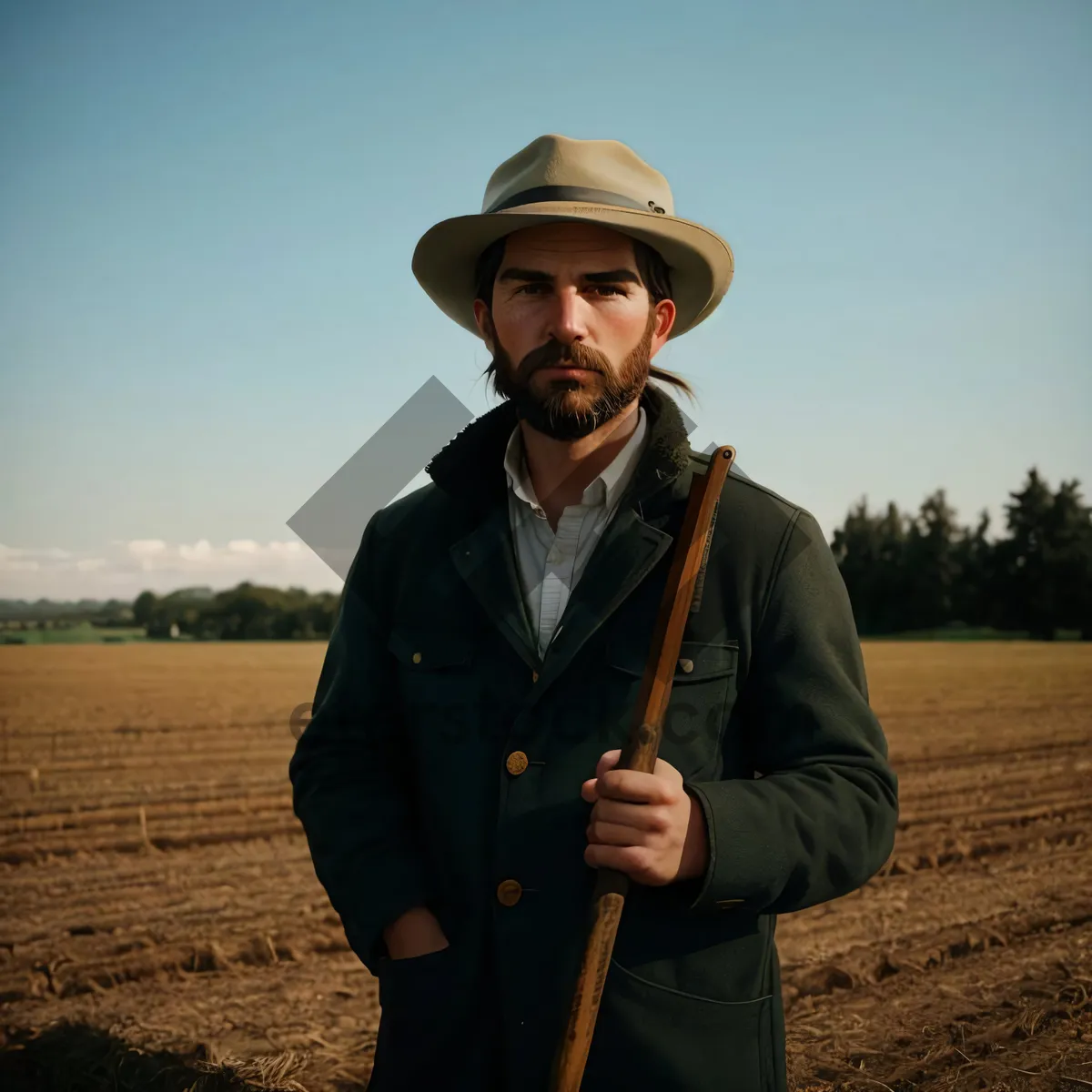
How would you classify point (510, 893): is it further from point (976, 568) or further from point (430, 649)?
point (976, 568)

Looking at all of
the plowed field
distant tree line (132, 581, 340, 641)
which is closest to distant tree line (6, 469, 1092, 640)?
distant tree line (132, 581, 340, 641)

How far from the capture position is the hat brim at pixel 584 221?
5.92 ft

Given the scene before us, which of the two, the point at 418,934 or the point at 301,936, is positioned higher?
the point at 418,934

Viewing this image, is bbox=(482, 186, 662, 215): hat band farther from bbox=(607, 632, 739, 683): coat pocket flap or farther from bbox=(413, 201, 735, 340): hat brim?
bbox=(607, 632, 739, 683): coat pocket flap

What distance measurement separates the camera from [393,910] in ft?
5.67

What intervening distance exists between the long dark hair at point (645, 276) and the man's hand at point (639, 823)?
911mm

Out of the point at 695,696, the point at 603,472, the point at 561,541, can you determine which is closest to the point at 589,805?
the point at 695,696

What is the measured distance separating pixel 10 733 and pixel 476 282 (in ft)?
45.1

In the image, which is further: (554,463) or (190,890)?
(190,890)

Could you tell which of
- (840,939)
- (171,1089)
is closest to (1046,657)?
(840,939)

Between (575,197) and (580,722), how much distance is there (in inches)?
38.4

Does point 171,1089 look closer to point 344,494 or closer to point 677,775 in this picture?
point 344,494

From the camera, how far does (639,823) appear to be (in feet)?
4.60

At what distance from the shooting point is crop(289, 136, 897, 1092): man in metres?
1.57
